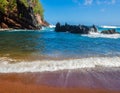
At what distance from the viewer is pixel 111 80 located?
11.3 m

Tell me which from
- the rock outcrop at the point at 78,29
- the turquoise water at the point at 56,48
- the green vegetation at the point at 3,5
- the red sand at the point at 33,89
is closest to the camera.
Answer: the red sand at the point at 33,89

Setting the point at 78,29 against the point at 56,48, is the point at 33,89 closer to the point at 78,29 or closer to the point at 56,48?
the point at 56,48

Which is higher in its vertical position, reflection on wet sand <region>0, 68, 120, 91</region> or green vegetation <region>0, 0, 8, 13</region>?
green vegetation <region>0, 0, 8, 13</region>

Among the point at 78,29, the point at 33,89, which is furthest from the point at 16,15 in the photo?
the point at 33,89

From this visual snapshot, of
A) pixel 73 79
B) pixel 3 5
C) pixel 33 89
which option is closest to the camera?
pixel 33 89

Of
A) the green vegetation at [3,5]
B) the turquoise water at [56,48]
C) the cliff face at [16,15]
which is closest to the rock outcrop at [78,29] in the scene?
the cliff face at [16,15]

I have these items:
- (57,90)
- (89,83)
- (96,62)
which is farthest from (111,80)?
(96,62)

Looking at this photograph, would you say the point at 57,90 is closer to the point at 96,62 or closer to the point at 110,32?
the point at 96,62

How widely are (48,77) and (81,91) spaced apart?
232cm

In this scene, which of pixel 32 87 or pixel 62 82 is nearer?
pixel 32 87

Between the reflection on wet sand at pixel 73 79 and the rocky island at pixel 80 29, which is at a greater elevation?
the reflection on wet sand at pixel 73 79

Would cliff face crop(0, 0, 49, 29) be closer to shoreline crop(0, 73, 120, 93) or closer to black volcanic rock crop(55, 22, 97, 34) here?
black volcanic rock crop(55, 22, 97, 34)

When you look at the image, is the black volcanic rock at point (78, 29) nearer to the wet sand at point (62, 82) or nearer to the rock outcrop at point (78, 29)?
the rock outcrop at point (78, 29)

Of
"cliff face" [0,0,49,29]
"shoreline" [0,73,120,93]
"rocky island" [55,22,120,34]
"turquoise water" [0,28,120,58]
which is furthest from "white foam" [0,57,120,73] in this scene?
"cliff face" [0,0,49,29]
